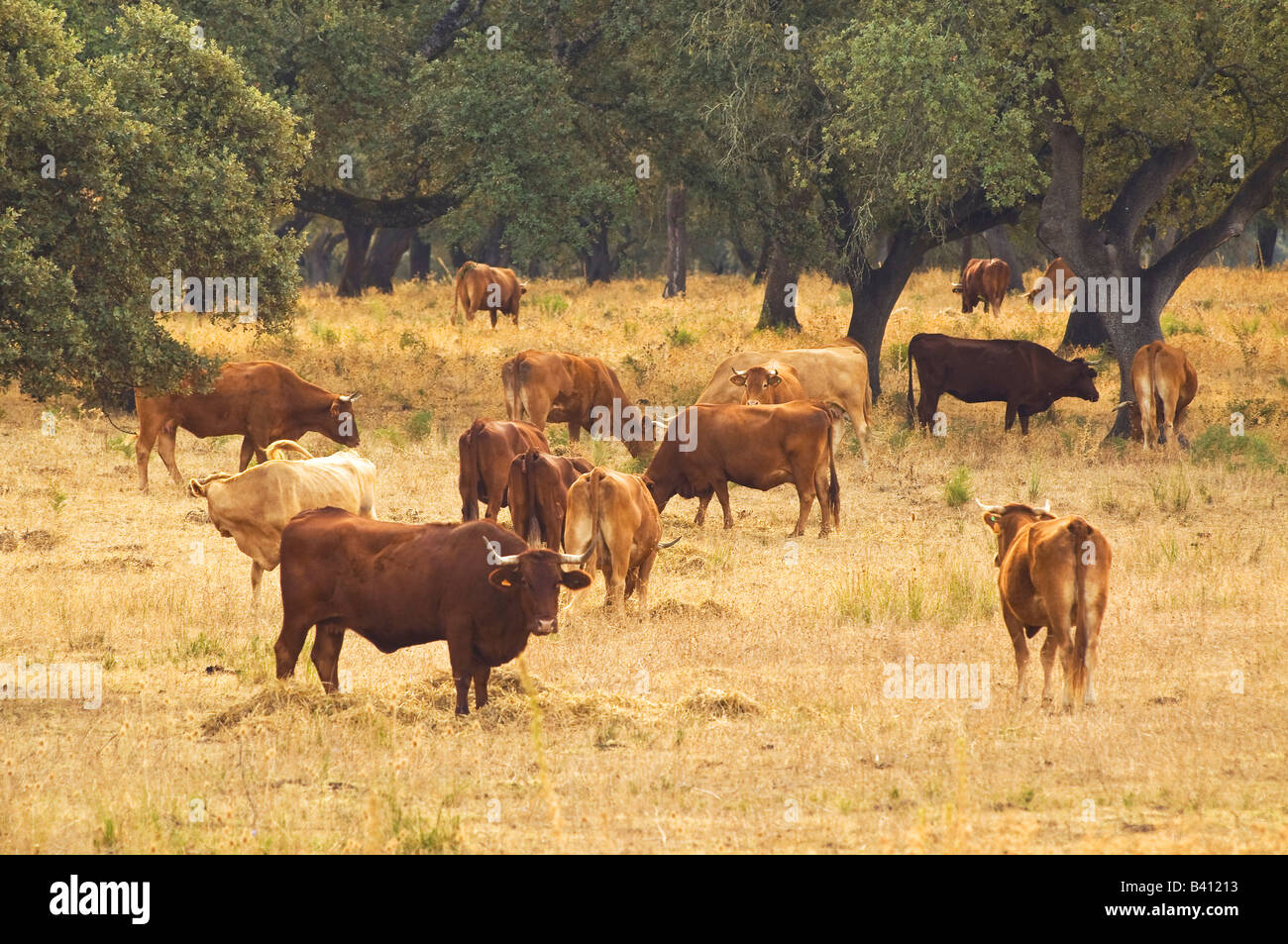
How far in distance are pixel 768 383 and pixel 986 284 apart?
1591 cm

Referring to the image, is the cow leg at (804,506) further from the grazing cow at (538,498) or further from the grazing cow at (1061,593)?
the grazing cow at (1061,593)

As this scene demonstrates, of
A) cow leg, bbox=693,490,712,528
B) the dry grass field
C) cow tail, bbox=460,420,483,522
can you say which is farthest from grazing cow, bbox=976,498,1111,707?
cow leg, bbox=693,490,712,528

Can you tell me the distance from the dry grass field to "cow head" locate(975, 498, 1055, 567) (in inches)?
35.4

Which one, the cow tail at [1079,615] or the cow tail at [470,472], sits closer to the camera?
the cow tail at [1079,615]

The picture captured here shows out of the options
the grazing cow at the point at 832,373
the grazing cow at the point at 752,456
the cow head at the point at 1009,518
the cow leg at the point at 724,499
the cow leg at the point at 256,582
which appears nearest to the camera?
the cow head at the point at 1009,518

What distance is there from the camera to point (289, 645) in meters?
9.64

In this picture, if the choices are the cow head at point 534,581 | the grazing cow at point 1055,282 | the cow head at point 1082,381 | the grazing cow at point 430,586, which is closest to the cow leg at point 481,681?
the grazing cow at point 430,586

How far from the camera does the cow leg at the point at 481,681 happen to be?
9367 millimetres

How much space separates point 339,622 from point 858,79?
12.5 m

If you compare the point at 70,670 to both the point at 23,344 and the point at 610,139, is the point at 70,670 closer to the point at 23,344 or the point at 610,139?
the point at 23,344

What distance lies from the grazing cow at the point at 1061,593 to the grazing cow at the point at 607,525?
3.10 metres

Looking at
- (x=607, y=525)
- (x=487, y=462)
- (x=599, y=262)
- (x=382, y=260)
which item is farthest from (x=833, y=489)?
(x=599, y=262)

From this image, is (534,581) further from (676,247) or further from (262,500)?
(676,247)

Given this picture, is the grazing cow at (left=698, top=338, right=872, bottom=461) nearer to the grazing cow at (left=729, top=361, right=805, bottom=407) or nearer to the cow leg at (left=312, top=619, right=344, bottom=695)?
the grazing cow at (left=729, top=361, right=805, bottom=407)
